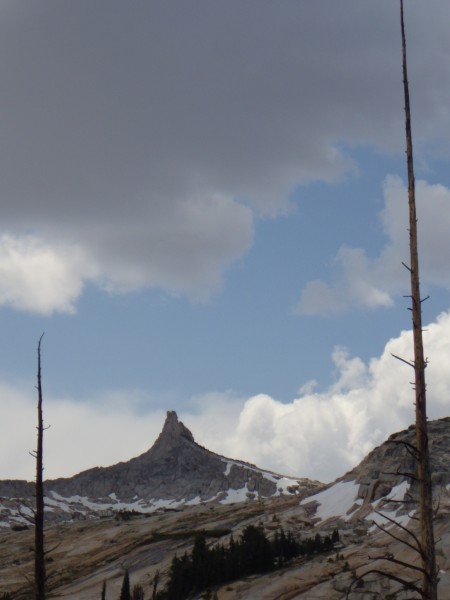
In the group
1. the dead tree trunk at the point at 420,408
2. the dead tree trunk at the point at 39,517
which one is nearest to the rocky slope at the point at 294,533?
the dead tree trunk at the point at 39,517

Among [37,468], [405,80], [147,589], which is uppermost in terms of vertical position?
[405,80]

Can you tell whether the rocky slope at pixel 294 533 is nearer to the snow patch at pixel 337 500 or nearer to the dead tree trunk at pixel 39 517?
the snow patch at pixel 337 500

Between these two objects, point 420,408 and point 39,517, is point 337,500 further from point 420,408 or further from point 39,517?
point 420,408

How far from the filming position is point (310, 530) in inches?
4267

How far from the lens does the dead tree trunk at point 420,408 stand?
14750mm

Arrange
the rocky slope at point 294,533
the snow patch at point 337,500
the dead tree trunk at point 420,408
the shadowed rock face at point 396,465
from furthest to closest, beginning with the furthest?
the snow patch at point 337,500 → the shadowed rock face at point 396,465 → the rocky slope at point 294,533 → the dead tree trunk at point 420,408

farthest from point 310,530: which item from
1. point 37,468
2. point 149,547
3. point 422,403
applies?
point 422,403

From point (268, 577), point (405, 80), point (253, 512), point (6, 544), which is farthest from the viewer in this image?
point (6, 544)

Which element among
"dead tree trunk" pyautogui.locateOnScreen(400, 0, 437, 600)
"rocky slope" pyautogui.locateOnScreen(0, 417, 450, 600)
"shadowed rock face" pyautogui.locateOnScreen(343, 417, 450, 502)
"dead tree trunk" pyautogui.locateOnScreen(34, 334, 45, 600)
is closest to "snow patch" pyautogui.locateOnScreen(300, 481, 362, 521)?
"rocky slope" pyautogui.locateOnScreen(0, 417, 450, 600)

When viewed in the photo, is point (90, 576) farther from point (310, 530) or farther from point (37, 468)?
point (37, 468)

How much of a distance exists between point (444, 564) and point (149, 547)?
5095 cm

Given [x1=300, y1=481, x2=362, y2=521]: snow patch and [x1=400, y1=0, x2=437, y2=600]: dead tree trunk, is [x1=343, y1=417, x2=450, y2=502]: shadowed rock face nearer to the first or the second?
[x1=300, y1=481, x2=362, y2=521]: snow patch

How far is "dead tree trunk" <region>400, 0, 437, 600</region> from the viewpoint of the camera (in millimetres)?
14750

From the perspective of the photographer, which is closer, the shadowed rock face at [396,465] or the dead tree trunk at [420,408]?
the dead tree trunk at [420,408]
